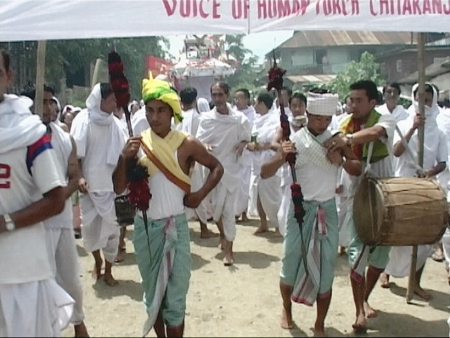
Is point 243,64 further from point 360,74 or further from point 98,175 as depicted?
point 98,175

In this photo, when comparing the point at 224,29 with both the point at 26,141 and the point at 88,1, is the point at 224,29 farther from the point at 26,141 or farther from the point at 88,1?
the point at 26,141

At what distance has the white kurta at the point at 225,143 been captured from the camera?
25.1 feet

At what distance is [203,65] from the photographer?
24.1 m

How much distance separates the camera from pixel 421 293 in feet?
19.2

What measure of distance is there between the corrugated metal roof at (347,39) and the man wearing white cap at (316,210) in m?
50.3

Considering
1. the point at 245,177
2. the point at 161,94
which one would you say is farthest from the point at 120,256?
the point at 161,94

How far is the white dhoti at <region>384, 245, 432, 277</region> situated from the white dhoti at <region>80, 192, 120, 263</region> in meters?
2.75

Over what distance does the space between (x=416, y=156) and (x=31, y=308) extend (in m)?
4.39

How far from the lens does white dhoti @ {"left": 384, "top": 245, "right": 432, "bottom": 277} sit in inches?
227

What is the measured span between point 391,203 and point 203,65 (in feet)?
66.2

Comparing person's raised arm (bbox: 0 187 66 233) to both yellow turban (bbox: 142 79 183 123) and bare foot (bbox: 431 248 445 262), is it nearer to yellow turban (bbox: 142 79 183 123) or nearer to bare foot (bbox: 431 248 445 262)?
yellow turban (bbox: 142 79 183 123)

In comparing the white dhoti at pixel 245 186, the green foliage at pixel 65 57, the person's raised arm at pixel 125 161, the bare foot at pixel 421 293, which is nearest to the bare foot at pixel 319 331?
Result: the bare foot at pixel 421 293

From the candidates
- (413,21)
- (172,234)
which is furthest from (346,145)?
(172,234)

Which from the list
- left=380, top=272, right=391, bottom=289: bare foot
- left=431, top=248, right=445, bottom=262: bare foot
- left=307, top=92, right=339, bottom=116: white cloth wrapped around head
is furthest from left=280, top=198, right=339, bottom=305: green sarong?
left=431, top=248, right=445, bottom=262: bare foot
